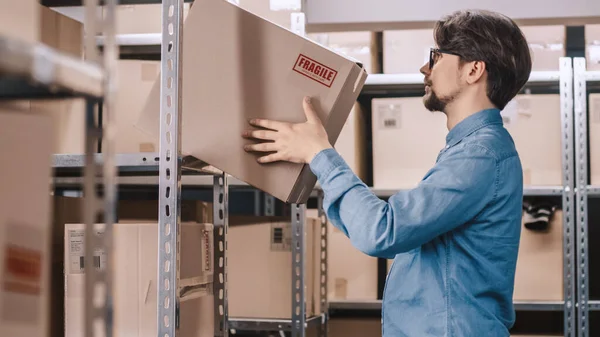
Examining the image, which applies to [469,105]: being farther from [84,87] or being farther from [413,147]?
[413,147]

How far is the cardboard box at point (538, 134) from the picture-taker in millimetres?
2816

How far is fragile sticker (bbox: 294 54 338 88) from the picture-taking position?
1.44m

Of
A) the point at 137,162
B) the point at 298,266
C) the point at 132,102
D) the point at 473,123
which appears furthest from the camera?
the point at 298,266

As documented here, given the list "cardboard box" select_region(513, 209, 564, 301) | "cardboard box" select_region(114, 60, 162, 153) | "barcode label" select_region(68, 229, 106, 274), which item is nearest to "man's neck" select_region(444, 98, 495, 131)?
"barcode label" select_region(68, 229, 106, 274)

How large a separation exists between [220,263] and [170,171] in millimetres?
426

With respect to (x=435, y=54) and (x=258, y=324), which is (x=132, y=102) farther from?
(x=435, y=54)

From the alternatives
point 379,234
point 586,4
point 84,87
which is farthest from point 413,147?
point 84,87

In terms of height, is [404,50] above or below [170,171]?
above

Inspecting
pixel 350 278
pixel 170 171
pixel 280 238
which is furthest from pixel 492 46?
pixel 350 278

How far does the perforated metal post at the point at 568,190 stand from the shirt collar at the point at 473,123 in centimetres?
137

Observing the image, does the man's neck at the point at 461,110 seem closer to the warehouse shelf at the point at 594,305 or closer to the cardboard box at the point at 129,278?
the cardboard box at the point at 129,278

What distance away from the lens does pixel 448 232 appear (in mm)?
1457

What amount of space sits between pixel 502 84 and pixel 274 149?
1.61 ft

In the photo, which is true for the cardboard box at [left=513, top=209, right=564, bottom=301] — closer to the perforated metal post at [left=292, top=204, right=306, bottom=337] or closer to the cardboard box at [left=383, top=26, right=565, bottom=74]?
the cardboard box at [left=383, top=26, right=565, bottom=74]
